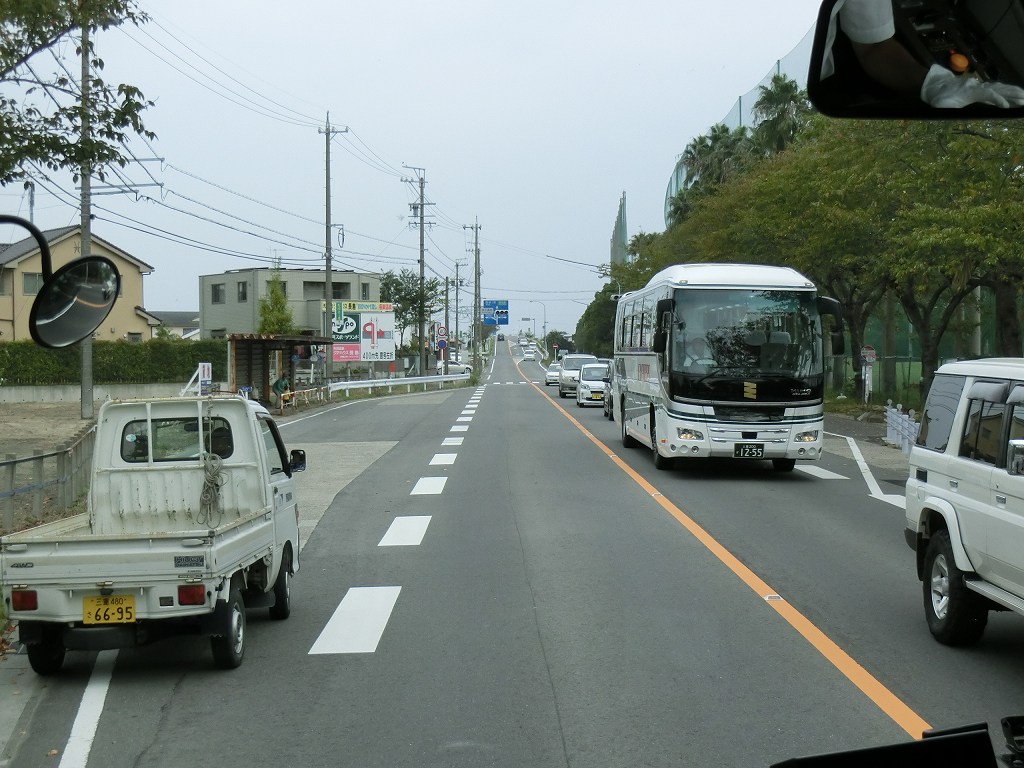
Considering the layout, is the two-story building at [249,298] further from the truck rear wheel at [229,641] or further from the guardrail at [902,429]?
the truck rear wheel at [229,641]

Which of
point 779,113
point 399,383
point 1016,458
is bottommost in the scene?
point 399,383

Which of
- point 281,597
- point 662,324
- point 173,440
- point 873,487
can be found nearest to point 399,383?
point 662,324

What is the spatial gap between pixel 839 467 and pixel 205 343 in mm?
41053

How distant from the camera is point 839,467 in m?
19.8

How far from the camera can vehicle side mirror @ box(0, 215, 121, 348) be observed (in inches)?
259

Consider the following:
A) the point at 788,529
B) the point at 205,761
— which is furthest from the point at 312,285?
the point at 205,761

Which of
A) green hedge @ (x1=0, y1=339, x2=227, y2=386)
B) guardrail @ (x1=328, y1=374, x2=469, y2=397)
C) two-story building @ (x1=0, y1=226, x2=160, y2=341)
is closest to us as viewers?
green hedge @ (x1=0, y1=339, x2=227, y2=386)

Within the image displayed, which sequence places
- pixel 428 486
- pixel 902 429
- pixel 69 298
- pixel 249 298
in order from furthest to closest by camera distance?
pixel 249 298
pixel 902 429
pixel 428 486
pixel 69 298

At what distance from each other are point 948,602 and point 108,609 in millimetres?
5377

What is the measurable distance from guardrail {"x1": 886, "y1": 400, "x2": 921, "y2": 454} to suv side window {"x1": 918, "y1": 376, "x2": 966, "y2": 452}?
45.9ft

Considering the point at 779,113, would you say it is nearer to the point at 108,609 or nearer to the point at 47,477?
the point at 47,477

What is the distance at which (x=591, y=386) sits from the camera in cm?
4047

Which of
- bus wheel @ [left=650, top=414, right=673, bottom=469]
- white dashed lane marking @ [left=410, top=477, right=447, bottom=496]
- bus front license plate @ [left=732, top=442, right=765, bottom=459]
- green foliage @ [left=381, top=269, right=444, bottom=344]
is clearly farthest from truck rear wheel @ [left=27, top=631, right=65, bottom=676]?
green foliage @ [left=381, top=269, right=444, bottom=344]

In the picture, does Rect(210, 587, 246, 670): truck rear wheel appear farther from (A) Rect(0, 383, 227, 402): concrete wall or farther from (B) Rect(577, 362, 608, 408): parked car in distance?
(A) Rect(0, 383, 227, 402): concrete wall
